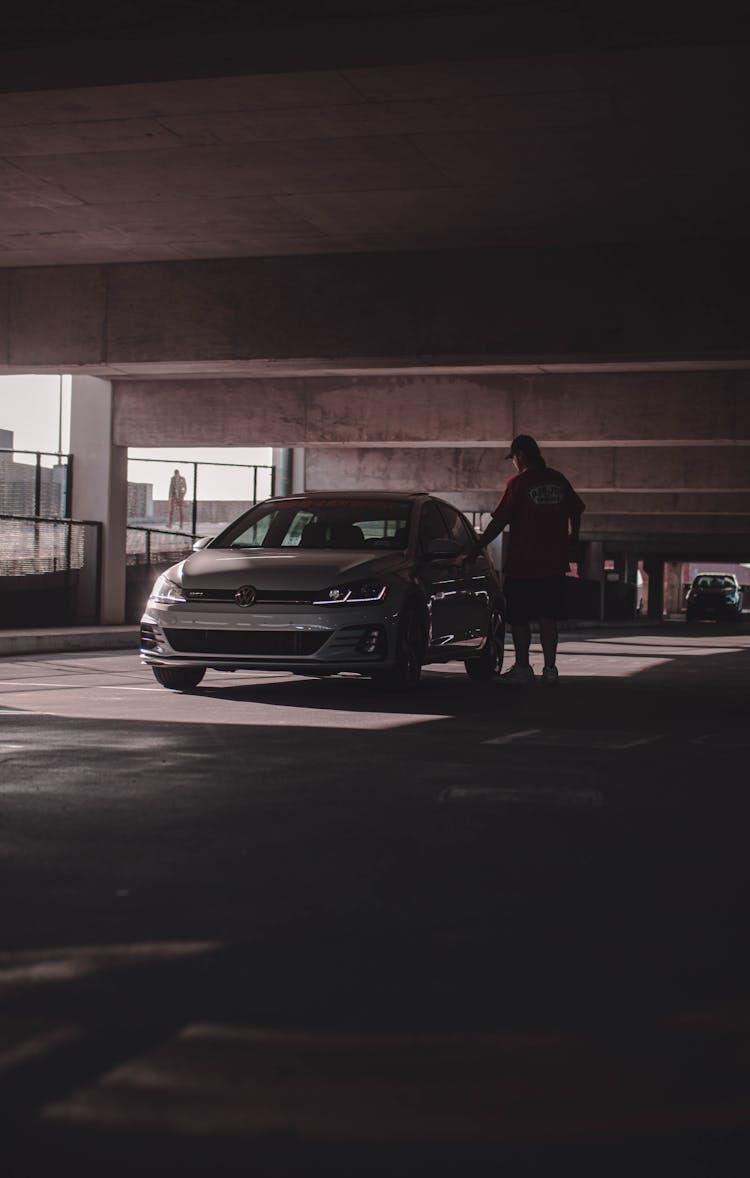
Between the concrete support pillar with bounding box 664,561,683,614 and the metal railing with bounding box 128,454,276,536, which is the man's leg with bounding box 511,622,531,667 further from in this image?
the concrete support pillar with bounding box 664,561,683,614

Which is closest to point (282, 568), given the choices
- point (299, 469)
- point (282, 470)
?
point (282, 470)

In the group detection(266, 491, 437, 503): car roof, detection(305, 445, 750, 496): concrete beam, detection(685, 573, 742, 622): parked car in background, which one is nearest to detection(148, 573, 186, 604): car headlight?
detection(266, 491, 437, 503): car roof

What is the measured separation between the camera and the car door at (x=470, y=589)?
41.4 feet

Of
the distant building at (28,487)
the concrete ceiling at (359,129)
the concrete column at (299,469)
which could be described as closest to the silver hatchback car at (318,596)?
the concrete ceiling at (359,129)

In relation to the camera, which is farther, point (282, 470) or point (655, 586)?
point (655, 586)

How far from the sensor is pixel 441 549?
38.6 feet

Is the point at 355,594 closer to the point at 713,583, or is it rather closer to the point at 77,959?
the point at 77,959

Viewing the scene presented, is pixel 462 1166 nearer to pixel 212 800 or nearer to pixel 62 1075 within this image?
pixel 62 1075

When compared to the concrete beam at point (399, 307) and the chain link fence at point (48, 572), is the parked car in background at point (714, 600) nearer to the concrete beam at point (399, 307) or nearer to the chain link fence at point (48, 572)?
the chain link fence at point (48, 572)

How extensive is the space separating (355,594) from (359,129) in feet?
10.7

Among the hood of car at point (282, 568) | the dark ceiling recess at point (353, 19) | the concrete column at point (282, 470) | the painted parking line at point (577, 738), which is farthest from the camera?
the concrete column at point (282, 470)

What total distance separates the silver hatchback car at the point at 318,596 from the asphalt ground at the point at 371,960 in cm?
320

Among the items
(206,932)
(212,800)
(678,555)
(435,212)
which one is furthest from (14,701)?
(678,555)

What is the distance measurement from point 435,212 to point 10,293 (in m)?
5.69
